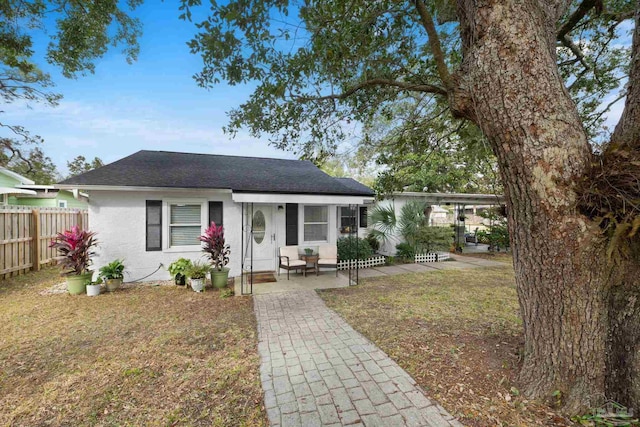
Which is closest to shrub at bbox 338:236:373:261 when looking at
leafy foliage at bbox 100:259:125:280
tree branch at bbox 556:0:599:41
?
leafy foliage at bbox 100:259:125:280

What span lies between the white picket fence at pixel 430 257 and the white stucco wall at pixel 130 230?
8.70 meters

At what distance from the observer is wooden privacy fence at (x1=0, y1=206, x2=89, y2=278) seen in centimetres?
798

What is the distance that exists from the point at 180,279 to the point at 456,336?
7.01 m

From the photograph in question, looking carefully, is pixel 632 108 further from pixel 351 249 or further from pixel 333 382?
pixel 351 249

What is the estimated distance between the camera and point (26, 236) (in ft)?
29.0

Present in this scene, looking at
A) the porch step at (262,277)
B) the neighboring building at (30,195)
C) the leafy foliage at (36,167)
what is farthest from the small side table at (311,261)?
the leafy foliage at (36,167)

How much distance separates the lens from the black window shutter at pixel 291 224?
30.2 feet

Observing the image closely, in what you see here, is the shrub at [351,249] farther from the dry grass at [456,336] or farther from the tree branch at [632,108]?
the tree branch at [632,108]

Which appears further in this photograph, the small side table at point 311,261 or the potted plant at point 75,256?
the small side table at point 311,261

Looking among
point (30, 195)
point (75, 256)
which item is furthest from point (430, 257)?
point (30, 195)

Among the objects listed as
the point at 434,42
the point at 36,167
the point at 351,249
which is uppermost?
the point at 36,167

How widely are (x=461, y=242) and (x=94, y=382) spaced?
1680cm

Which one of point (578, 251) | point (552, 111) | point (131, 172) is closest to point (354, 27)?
point (552, 111)

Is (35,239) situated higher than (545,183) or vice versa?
(545,183)
